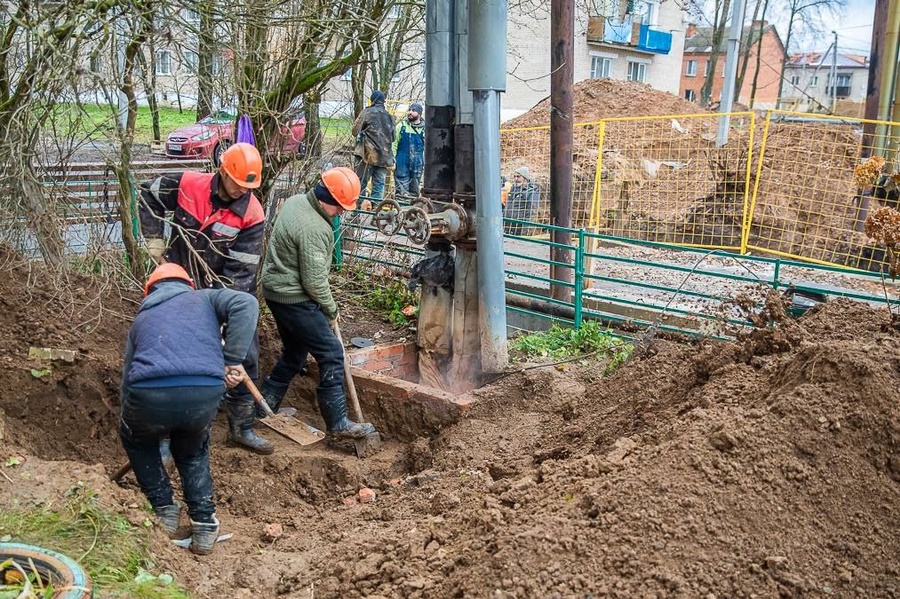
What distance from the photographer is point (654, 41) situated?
138 feet

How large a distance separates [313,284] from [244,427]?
3.81ft

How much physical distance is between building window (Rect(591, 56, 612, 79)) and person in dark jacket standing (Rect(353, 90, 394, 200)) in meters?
30.7

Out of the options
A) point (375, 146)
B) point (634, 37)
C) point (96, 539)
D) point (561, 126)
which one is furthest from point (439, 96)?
point (634, 37)

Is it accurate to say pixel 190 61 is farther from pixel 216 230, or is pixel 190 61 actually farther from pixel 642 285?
pixel 642 285

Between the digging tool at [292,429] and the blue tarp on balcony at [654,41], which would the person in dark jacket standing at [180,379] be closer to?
the digging tool at [292,429]

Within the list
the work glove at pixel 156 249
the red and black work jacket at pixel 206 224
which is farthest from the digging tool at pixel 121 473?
the work glove at pixel 156 249

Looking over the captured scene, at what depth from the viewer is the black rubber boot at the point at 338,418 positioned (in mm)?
5875

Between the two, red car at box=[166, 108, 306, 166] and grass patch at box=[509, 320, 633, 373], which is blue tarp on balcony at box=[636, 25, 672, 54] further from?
grass patch at box=[509, 320, 633, 373]

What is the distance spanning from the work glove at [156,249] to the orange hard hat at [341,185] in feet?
4.03

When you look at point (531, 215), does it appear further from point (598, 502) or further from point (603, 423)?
point (598, 502)

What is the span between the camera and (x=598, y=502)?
11.7 feet

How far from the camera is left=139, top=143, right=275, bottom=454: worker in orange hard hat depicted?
547cm

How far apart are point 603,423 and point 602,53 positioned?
37.9m

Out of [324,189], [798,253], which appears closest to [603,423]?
[324,189]
